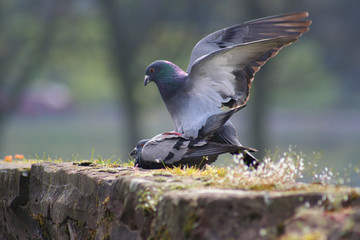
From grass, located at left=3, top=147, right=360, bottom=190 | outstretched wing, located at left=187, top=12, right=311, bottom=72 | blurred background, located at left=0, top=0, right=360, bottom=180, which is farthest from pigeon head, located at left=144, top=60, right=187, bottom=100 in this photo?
blurred background, located at left=0, top=0, right=360, bottom=180

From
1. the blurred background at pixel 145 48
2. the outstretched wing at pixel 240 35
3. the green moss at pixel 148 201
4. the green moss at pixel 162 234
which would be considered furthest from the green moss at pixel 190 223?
the blurred background at pixel 145 48

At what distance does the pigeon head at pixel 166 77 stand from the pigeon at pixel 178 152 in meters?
0.52

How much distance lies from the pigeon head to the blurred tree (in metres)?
13.5

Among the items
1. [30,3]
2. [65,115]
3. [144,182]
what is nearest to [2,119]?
[30,3]

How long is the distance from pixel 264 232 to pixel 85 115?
101 feet

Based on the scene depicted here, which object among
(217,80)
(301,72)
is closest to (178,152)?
(217,80)

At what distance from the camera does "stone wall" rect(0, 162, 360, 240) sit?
253cm

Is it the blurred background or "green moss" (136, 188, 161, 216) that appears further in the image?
the blurred background

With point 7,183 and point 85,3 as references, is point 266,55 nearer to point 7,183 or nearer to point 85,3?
point 7,183

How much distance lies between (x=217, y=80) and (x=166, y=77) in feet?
1.46

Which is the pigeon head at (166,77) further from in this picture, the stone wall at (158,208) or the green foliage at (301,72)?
the green foliage at (301,72)

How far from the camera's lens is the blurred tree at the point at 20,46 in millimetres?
17578

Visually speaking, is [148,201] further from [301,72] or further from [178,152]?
[301,72]

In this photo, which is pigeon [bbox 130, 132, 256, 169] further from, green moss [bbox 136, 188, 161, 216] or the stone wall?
green moss [bbox 136, 188, 161, 216]
